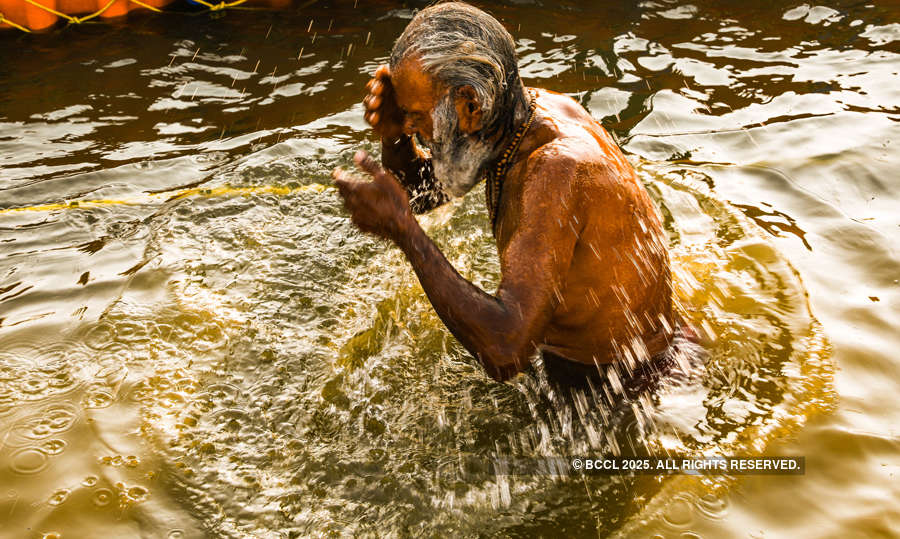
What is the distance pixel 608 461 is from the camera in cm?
248

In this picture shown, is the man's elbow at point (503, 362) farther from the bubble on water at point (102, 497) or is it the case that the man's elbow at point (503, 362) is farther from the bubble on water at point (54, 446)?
the bubble on water at point (54, 446)

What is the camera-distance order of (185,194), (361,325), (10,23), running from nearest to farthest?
(361,325) < (185,194) < (10,23)

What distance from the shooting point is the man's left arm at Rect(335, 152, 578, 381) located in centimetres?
214

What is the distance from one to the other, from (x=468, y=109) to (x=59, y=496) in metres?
1.93

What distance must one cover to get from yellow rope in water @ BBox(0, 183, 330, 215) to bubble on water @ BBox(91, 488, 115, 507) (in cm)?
223

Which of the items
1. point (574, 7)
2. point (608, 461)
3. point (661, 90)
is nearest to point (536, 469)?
point (608, 461)

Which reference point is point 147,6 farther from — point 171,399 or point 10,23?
point 171,399

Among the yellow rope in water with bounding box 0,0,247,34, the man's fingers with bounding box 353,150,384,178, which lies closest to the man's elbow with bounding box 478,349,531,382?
the man's fingers with bounding box 353,150,384,178

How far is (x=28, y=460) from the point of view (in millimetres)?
2463

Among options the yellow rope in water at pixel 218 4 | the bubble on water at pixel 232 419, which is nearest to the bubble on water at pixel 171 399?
the bubble on water at pixel 232 419

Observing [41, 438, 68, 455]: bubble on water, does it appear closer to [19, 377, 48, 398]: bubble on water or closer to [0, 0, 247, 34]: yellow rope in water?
[19, 377, 48, 398]: bubble on water

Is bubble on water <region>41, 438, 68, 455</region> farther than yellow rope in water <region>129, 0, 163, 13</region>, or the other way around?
yellow rope in water <region>129, 0, 163, 13</region>

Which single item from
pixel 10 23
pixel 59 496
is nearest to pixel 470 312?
pixel 59 496

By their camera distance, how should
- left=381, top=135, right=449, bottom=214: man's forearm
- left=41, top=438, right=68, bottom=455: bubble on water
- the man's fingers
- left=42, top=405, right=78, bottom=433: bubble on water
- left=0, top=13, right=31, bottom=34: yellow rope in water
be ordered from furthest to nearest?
left=0, top=13, right=31, bottom=34: yellow rope in water → left=381, top=135, right=449, bottom=214: man's forearm → left=42, top=405, right=78, bottom=433: bubble on water → left=41, top=438, right=68, bottom=455: bubble on water → the man's fingers
